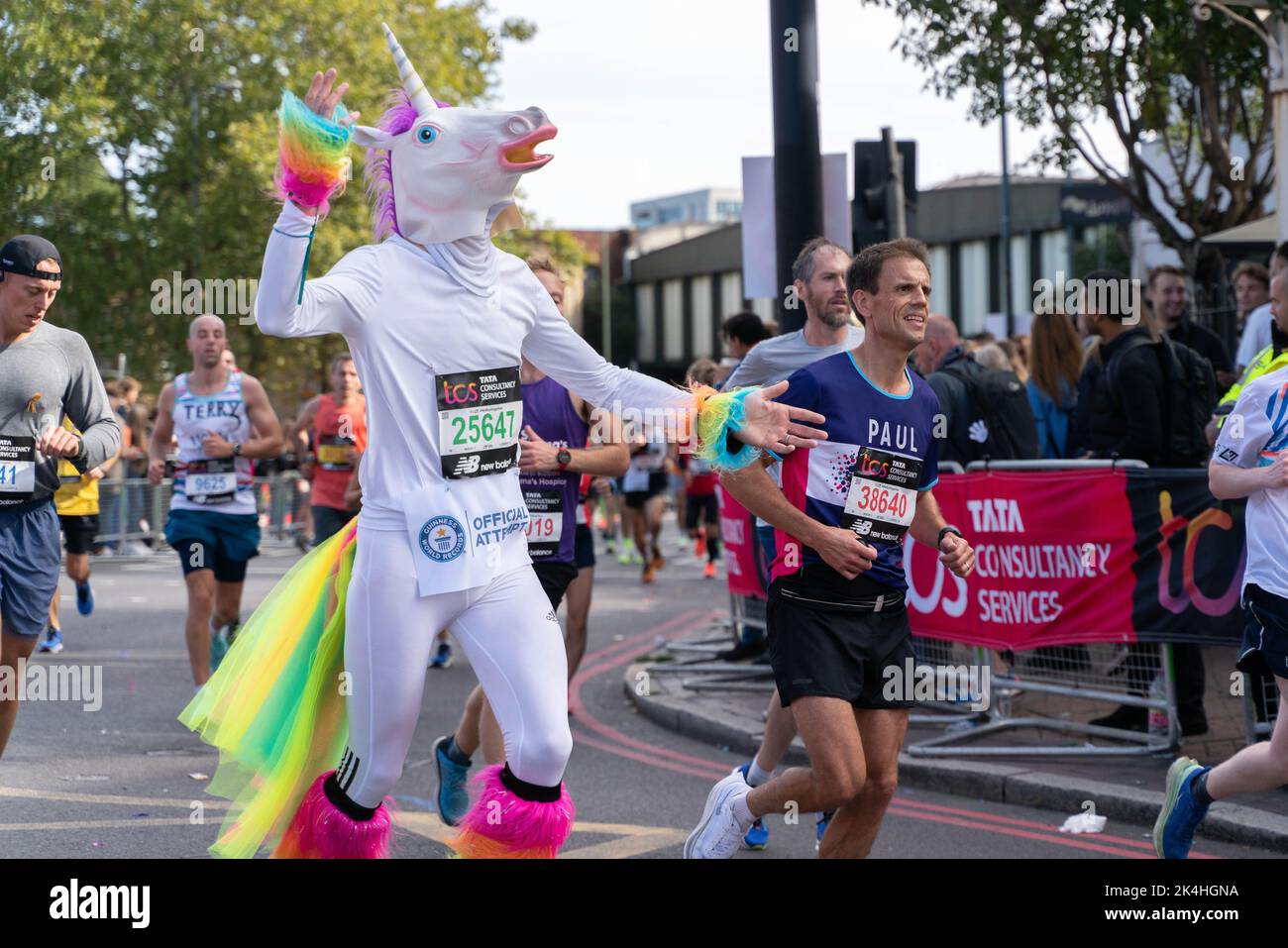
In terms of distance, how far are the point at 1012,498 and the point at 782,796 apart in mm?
3290

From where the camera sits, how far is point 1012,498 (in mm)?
7848

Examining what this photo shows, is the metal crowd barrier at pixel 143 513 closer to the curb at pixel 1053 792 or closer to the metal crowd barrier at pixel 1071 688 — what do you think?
the metal crowd barrier at pixel 1071 688

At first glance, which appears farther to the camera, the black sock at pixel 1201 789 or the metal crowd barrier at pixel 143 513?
the metal crowd barrier at pixel 143 513

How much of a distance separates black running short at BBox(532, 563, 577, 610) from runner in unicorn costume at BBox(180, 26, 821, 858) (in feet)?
7.48

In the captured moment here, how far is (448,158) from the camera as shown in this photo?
444 cm

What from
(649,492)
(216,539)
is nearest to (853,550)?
(216,539)

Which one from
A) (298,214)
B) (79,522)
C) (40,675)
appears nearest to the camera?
(298,214)

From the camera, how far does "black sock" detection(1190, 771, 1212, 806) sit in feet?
17.6

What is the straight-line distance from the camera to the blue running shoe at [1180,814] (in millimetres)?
5406

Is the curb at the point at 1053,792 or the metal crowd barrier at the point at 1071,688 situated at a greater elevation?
the metal crowd barrier at the point at 1071,688

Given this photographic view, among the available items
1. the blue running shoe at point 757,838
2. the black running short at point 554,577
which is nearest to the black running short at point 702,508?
the black running short at point 554,577

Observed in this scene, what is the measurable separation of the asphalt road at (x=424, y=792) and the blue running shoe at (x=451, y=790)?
0.12m
